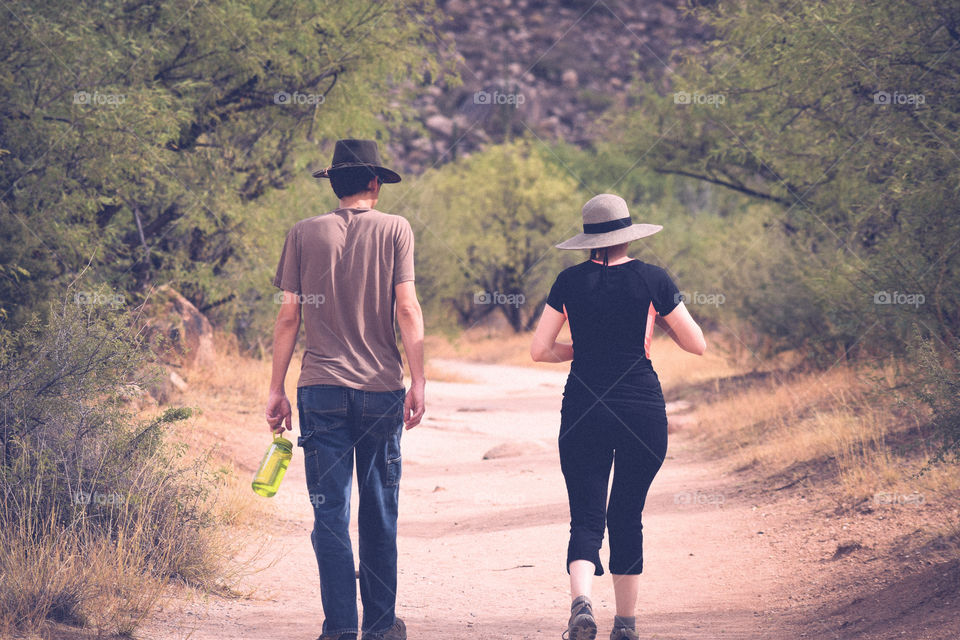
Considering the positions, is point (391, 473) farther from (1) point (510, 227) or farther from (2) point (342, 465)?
(1) point (510, 227)

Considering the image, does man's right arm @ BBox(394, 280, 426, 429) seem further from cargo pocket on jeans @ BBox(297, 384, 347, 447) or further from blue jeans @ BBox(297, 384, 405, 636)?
cargo pocket on jeans @ BBox(297, 384, 347, 447)

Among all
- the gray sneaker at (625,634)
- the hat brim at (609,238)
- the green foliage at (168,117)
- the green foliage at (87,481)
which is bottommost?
the gray sneaker at (625,634)

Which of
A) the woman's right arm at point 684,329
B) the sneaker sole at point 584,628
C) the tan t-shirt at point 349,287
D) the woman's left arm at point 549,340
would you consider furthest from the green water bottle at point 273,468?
the woman's right arm at point 684,329

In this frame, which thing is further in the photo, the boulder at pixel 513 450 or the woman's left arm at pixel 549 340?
the boulder at pixel 513 450

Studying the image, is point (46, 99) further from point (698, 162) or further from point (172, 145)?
point (698, 162)

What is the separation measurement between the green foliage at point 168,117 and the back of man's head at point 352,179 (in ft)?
16.7

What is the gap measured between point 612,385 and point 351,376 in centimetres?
118

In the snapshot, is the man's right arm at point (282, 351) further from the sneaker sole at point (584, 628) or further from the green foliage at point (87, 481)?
the sneaker sole at point (584, 628)

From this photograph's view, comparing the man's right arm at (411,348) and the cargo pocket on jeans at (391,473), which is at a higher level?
the man's right arm at (411,348)

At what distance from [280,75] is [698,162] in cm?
884

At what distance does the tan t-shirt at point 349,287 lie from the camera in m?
4.86

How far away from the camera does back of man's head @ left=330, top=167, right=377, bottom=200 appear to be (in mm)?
5027

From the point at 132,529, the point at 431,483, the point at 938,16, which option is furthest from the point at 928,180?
the point at 132,529

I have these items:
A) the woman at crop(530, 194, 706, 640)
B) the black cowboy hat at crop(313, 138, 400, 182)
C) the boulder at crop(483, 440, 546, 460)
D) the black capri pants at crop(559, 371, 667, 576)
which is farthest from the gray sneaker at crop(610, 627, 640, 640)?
the boulder at crop(483, 440, 546, 460)
